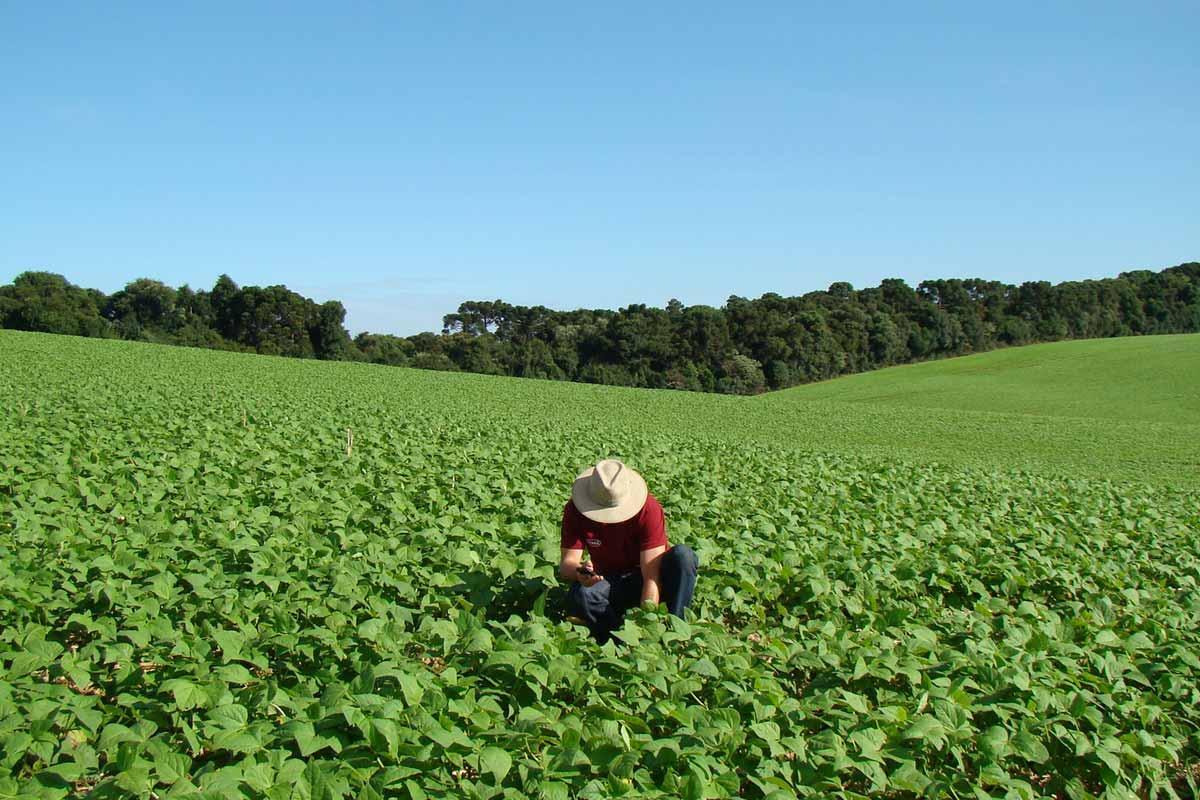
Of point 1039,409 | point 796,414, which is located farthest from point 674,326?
point 796,414

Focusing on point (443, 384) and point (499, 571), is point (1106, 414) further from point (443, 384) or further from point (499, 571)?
point (499, 571)

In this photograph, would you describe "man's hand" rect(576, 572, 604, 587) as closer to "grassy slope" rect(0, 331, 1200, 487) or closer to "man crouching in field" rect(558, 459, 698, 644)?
"man crouching in field" rect(558, 459, 698, 644)

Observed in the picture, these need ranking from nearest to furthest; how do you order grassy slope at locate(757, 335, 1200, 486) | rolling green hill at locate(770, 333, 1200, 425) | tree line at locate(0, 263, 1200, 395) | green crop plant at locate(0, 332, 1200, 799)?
1. green crop plant at locate(0, 332, 1200, 799)
2. grassy slope at locate(757, 335, 1200, 486)
3. rolling green hill at locate(770, 333, 1200, 425)
4. tree line at locate(0, 263, 1200, 395)

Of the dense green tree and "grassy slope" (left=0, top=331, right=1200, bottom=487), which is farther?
the dense green tree

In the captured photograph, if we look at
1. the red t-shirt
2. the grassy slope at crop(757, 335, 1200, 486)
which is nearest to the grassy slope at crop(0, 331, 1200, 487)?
the grassy slope at crop(757, 335, 1200, 486)

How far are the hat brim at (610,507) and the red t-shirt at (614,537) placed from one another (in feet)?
0.35

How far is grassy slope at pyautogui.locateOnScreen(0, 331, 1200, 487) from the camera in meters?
27.2

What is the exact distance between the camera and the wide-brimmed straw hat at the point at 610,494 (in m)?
5.67

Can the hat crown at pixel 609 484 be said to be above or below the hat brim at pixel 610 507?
above

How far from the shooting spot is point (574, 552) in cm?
593

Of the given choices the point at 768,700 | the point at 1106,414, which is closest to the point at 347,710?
the point at 768,700

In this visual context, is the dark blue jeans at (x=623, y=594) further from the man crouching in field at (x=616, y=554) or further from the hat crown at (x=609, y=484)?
the hat crown at (x=609, y=484)

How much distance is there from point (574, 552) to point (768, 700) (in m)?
1.79

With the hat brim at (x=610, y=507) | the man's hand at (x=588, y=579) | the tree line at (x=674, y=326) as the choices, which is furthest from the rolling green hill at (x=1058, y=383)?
the man's hand at (x=588, y=579)
